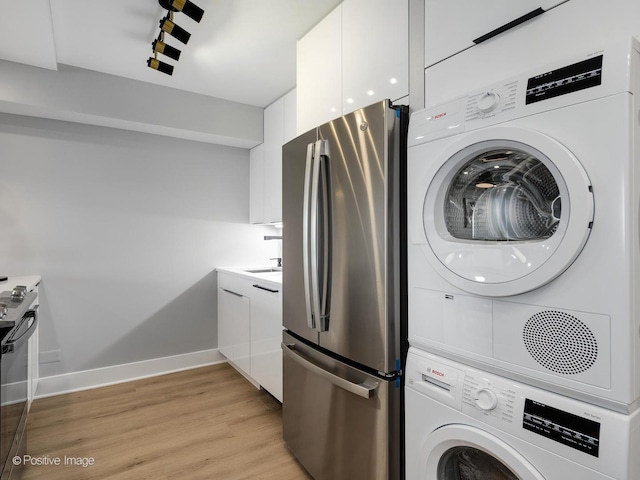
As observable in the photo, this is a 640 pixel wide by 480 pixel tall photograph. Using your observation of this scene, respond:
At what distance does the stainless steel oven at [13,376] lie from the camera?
126 centimetres

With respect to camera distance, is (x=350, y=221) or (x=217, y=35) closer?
(x=350, y=221)

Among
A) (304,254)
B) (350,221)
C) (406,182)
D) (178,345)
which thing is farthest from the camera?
(178,345)

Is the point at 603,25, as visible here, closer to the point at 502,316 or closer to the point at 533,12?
the point at 533,12

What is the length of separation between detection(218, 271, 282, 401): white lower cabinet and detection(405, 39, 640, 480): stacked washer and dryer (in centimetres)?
126

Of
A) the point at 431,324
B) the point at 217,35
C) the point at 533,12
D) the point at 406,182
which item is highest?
the point at 217,35

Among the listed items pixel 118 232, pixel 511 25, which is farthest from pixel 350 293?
pixel 118 232

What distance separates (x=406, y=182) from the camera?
54.4 inches

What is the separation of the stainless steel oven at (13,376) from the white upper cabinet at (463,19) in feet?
5.89

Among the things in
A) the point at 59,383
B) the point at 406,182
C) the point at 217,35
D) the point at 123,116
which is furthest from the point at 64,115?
the point at 406,182

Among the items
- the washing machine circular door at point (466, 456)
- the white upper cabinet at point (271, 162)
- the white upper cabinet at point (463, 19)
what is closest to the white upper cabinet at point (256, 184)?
the white upper cabinet at point (271, 162)

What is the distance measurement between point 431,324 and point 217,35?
2.08m

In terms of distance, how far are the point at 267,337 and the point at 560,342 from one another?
1913 mm

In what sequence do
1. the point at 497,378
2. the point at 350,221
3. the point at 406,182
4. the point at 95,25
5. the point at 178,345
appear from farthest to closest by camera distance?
the point at 178,345
the point at 95,25
the point at 350,221
the point at 406,182
the point at 497,378

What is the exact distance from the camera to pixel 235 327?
10.2ft
